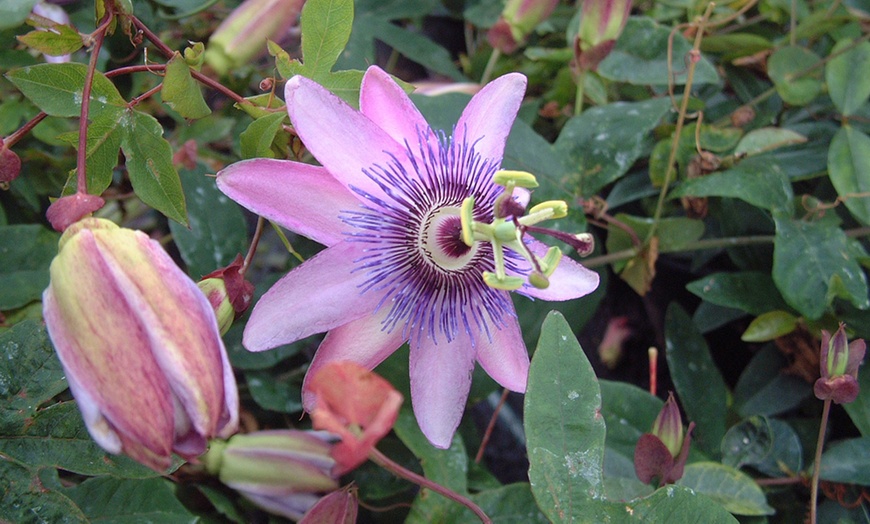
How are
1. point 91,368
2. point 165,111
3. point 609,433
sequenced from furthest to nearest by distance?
point 165,111, point 609,433, point 91,368

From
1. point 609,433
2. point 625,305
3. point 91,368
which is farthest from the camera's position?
point 625,305

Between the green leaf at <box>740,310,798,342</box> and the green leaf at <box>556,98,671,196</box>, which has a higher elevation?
the green leaf at <box>556,98,671,196</box>

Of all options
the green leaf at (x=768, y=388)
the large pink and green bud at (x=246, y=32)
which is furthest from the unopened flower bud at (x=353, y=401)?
the green leaf at (x=768, y=388)

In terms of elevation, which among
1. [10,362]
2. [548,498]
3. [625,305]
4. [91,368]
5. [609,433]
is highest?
[91,368]

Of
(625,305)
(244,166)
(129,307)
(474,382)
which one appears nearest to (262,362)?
(474,382)

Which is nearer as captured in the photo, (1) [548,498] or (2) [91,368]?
(2) [91,368]

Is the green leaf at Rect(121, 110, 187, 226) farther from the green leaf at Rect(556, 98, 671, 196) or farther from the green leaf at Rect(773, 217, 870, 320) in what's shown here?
the green leaf at Rect(773, 217, 870, 320)

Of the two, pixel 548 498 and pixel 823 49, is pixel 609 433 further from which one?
pixel 823 49

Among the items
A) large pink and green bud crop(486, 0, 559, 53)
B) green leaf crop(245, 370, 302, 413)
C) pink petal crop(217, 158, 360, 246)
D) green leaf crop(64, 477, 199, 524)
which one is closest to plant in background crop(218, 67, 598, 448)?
pink petal crop(217, 158, 360, 246)
